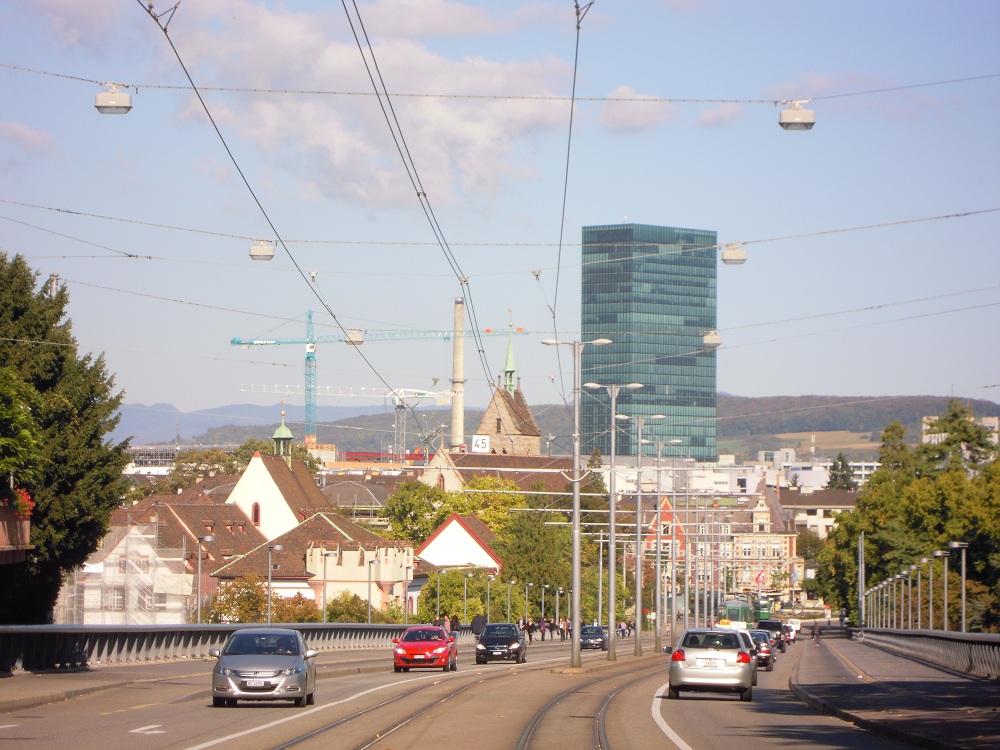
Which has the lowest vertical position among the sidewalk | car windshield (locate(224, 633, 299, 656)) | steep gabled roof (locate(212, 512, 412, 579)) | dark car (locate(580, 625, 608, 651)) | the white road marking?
dark car (locate(580, 625, 608, 651))

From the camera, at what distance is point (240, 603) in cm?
8381

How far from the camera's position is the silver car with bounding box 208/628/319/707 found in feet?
79.6

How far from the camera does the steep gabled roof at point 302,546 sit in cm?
9881

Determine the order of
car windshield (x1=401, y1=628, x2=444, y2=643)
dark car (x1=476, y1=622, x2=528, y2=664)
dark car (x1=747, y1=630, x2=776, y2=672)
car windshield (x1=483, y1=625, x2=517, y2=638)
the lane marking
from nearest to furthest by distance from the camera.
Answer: the lane marking, car windshield (x1=401, y1=628, x2=444, y2=643), dark car (x1=747, y1=630, x2=776, y2=672), dark car (x1=476, y1=622, x2=528, y2=664), car windshield (x1=483, y1=625, x2=517, y2=638)

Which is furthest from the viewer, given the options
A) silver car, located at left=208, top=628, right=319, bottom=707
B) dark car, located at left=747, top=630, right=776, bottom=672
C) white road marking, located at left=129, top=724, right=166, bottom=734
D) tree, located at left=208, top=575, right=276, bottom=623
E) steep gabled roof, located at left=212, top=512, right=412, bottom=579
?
steep gabled roof, located at left=212, top=512, right=412, bottom=579

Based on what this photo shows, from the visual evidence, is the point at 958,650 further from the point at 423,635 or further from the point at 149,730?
the point at 149,730

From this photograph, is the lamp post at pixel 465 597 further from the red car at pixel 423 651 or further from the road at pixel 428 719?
the road at pixel 428 719

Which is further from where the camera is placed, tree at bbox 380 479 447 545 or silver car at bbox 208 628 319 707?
tree at bbox 380 479 447 545

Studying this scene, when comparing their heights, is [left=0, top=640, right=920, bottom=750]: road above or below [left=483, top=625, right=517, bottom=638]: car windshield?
below

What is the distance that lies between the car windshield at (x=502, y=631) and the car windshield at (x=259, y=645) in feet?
95.1

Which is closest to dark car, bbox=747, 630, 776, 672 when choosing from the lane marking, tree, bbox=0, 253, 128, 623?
the lane marking

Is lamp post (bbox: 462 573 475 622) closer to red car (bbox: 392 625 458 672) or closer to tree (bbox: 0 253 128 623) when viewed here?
red car (bbox: 392 625 458 672)

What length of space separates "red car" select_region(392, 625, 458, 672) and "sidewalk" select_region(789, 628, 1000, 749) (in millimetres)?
10488

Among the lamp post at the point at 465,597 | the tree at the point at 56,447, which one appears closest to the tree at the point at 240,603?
the lamp post at the point at 465,597
